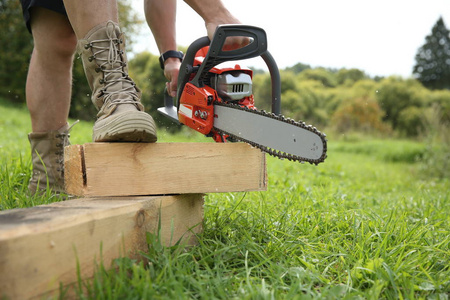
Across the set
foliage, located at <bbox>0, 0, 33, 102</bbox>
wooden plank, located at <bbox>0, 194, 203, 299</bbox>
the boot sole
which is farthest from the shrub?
wooden plank, located at <bbox>0, 194, 203, 299</bbox>

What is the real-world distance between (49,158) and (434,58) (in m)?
46.7

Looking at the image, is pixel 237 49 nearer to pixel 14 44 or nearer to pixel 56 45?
pixel 56 45

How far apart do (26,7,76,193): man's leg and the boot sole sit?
73 centimetres

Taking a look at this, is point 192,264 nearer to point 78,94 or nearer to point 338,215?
point 338,215

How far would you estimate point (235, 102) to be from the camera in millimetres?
1975

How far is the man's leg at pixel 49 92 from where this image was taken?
2215 mm

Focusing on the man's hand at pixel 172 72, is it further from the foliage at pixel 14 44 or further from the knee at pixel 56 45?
the foliage at pixel 14 44

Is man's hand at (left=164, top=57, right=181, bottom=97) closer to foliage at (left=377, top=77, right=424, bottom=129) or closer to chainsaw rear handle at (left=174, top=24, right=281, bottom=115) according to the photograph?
chainsaw rear handle at (left=174, top=24, right=281, bottom=115)

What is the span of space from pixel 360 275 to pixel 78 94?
11.5 metres

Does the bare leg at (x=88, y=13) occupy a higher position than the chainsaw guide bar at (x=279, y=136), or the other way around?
the bare leg at (x=88, y=13)

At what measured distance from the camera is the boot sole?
5.36ft

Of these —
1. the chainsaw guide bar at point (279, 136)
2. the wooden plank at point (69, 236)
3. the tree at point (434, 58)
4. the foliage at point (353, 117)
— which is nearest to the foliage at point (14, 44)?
the foliage at point (353, 117)

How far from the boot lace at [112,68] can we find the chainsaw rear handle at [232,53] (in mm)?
336

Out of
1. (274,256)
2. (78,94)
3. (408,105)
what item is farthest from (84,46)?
(408,105)
